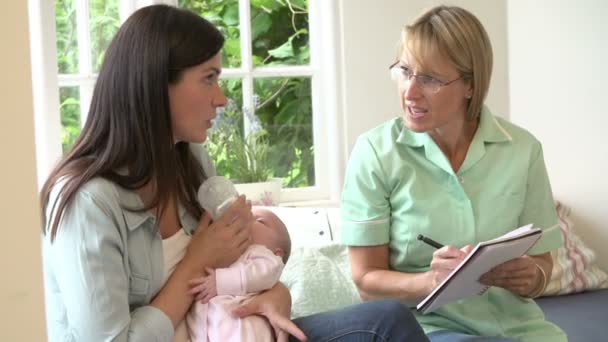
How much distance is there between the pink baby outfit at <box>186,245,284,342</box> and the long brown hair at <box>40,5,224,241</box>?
185mm

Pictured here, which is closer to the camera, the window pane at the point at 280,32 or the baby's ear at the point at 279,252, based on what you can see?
the baby's ear at the point at 279,252

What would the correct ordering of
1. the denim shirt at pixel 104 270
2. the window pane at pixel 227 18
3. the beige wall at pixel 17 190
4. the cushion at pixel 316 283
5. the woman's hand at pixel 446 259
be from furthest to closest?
the window pane at pixel 227 18 → the cushion at pixel 316 283 → the woman's hand at pixel 446 259 → the denim shirt at pixel 104 270 → the beige wall at pixel 17 190

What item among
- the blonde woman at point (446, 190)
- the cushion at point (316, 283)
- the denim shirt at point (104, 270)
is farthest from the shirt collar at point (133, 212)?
the cushion at point (316, 283)

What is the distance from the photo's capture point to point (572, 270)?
2.85 meters

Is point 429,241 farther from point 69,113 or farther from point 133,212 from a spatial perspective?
point 69,113

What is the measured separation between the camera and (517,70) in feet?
10.9

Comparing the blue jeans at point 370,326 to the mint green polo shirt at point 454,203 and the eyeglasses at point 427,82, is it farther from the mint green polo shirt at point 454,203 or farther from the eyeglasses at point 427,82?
the eyeglasses at point 427,82

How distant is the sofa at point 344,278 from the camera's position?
2363 mm

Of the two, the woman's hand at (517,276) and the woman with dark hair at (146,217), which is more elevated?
the woman with dark hair at (146,217)

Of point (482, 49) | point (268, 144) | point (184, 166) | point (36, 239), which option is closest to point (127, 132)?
point (184, 166)

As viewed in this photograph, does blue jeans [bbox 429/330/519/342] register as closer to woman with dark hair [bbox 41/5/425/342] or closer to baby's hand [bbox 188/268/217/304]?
woman with dark hair [bbox 41/5/425/342]

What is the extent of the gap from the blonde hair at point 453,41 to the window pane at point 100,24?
1.51 m

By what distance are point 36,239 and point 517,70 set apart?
2.90 m

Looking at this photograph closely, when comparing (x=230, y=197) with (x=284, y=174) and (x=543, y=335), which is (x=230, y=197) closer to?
(x=543, y=335)
